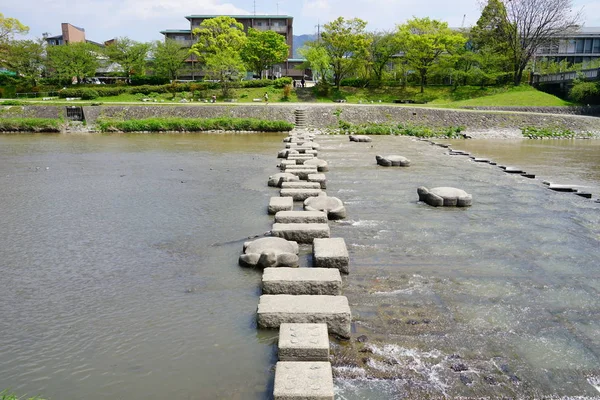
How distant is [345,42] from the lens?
51.2m

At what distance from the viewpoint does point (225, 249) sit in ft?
27.5

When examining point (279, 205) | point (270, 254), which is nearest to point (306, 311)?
point (270, 254)

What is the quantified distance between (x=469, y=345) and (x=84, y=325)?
4352mm

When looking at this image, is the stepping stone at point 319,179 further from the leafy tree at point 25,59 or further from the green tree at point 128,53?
the leafy tree at point 25,59

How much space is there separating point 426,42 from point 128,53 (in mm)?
33183

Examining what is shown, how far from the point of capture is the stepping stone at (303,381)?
4.02 metres

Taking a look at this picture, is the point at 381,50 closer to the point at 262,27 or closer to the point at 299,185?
the point at 262,27

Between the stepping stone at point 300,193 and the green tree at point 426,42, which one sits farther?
the green tree at point 426,42

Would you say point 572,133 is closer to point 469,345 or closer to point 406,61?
point 406,61

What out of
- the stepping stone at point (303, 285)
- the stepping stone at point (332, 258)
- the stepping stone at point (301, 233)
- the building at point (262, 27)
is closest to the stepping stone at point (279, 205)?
the stepping stone at point (301, 233)

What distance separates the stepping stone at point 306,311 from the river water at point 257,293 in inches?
7.3

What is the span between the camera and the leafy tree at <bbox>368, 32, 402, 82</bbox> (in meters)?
53.8

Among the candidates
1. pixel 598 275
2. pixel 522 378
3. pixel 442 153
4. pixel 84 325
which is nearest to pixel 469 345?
pixel 522 378

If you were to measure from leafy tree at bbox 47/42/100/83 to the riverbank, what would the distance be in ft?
58.6
